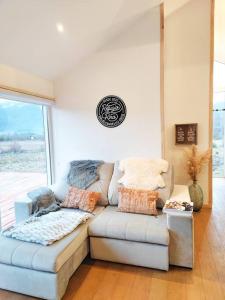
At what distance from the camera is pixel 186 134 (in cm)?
359

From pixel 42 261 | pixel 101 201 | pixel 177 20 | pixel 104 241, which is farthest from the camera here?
pixel 177 20

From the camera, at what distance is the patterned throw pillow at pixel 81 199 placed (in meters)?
2.68

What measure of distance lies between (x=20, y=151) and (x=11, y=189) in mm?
519

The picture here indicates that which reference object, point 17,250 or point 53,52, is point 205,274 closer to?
point 17,250

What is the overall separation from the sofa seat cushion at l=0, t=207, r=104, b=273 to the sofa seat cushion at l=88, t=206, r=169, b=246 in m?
0.33

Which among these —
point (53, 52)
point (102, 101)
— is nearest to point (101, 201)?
point (102, 101)

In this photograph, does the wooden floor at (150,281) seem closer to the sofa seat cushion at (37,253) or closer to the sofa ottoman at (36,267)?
the sofa ottoman at (36,267)

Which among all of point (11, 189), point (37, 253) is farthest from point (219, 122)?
point (37, 253)

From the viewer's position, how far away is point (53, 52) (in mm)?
2924

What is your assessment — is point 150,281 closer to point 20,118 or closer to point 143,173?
point 143,173

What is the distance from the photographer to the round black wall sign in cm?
341

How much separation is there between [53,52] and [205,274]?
9.97 ft

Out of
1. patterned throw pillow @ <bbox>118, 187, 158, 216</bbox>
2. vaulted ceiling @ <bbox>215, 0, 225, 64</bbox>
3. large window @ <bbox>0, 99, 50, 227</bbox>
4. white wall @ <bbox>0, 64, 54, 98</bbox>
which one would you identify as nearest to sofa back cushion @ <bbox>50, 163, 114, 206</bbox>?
patterned throw pillow @ <bbox>118, 187, 158, 216</bbox>

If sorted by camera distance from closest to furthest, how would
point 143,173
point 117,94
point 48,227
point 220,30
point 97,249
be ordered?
1. point 48,227
2. point 97,249
3. point 143,173
4. point 117,94
5. point 220,30
